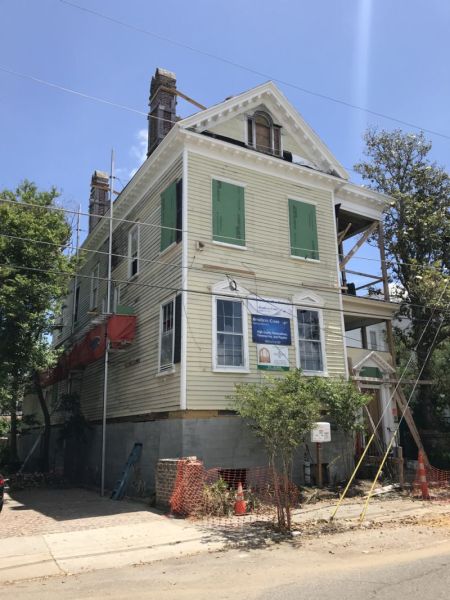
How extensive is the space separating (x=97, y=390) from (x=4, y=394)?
409cm

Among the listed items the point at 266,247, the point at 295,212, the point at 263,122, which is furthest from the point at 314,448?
the point at 263,122

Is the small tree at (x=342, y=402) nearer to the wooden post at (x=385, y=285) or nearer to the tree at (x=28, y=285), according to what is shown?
the wooden post at (x=385, y=285)

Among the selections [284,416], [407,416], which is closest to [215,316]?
[284,416]

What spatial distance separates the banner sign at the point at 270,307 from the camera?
14.7m

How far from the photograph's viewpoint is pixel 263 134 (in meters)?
17.0

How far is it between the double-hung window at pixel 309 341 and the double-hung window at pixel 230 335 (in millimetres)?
2032

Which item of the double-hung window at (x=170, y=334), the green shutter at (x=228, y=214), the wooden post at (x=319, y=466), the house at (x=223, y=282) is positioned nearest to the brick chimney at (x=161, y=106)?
the house at (x=223, y=282)

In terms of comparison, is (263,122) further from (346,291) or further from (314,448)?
(314,448)

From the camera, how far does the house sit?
13.5 meters

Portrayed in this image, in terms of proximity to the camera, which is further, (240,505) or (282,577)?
(240,505)

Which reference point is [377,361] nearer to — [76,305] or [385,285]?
[385,285]

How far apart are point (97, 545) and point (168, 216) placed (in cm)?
940

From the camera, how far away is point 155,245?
52.8 ft

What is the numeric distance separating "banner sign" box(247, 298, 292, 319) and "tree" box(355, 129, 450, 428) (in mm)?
5859
